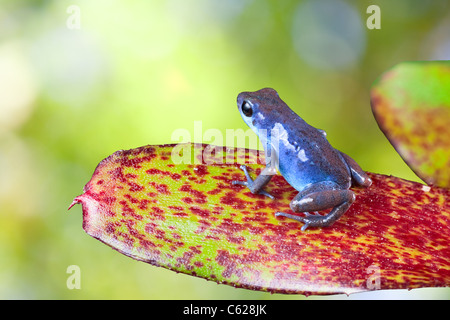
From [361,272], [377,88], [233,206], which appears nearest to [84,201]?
[233,206]

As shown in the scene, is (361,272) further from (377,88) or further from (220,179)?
(377,88)

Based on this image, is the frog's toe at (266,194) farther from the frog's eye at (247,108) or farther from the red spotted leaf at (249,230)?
the frog's eye at (247,108)

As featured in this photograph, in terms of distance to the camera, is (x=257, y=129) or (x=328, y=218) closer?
(x=328, y=218)

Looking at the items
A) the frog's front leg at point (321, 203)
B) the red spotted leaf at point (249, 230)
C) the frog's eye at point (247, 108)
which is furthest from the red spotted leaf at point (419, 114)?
the frog's eye at point (247, 108)

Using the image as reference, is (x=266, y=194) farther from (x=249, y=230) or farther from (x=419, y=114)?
(x=419, y=114)

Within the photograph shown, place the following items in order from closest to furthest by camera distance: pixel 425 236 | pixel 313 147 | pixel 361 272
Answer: pixel 361 272
pixel 425 236
pixel 313 147

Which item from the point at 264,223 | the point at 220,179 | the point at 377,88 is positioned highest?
the point at 377,88

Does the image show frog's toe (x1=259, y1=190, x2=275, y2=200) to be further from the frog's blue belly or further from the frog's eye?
the frog's eye

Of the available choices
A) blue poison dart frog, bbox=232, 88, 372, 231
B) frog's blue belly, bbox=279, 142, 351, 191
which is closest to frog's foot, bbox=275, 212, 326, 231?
blue poison dart frog, bbox=232, 88, 372, 231

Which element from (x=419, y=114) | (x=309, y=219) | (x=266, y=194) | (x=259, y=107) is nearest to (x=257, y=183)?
(x=266, y=194)
